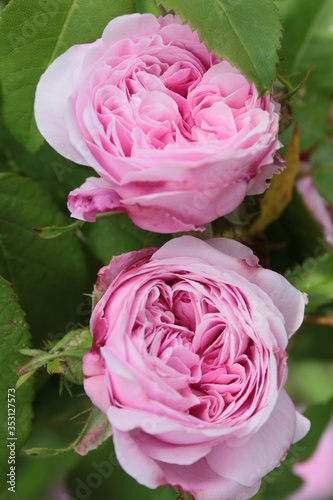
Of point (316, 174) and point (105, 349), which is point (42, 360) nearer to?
point (105, 349)

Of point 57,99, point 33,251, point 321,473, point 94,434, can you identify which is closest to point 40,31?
point 57,99

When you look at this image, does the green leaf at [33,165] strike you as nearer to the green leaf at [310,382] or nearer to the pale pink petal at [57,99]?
the pale pink petal at [57,99]

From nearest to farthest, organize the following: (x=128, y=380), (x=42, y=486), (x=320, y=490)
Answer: (x=128, y=380) < (x=42, y=486) < (x=320, y=490)

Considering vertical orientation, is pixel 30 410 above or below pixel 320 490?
above

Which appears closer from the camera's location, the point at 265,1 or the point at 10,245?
the point at 265,1

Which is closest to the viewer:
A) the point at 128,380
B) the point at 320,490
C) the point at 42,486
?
the point at 128,380

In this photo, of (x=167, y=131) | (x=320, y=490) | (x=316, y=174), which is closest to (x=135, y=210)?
(x=167, y=131)

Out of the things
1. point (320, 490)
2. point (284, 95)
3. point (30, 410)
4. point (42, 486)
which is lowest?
point (320, 490)
